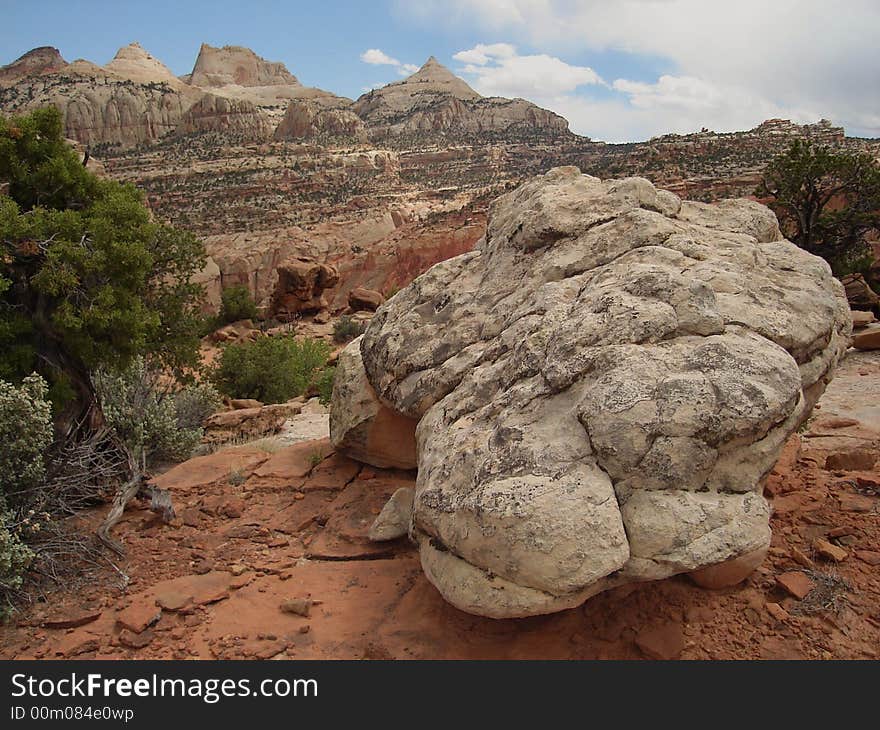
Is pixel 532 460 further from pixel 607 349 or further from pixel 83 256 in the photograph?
pixel 83 256

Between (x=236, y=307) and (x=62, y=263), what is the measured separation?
21.7 meters

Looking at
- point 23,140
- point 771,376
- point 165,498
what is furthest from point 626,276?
point 23,140

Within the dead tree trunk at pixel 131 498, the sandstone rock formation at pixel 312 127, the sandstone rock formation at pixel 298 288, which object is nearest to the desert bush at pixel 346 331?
the sandstone rock formation at pixel 298 288

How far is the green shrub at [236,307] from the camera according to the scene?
88.5 ft

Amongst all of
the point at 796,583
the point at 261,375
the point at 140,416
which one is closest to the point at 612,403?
the point at 796,583

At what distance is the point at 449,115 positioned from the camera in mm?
105438

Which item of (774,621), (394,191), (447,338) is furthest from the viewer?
(394,191)

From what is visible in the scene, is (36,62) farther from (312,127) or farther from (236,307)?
(236,307)

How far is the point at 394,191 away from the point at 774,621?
56057 millimetres

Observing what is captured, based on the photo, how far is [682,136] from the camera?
44.3 metres

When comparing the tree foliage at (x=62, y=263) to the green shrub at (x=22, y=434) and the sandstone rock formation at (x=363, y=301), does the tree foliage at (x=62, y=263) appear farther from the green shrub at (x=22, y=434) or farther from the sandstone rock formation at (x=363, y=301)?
the sandstone rock formation at (x=363, y=301)

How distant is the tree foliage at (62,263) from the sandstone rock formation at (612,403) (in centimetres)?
309

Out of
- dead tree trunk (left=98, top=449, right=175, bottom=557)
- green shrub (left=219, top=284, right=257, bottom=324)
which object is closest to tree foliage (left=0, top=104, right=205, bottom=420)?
dead tree trunk (left=98, top=449, right=175, bottom=557)

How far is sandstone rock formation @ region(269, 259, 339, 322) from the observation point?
2705 cm
